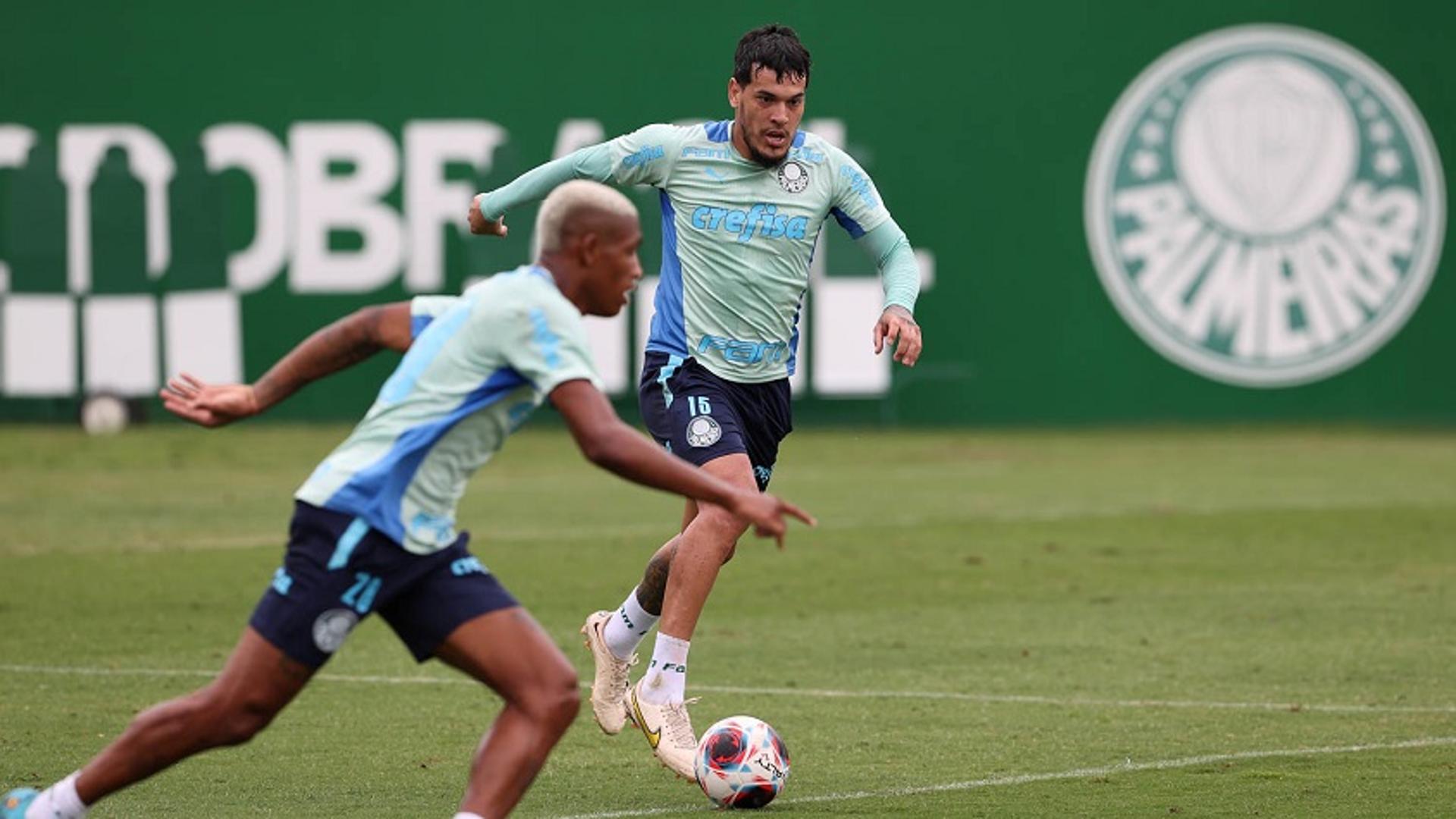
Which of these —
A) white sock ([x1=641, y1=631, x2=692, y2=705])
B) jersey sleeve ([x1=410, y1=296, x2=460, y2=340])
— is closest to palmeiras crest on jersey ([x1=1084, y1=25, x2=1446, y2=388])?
white sock ([x1=641, y1=631, x2=692, y2=705])

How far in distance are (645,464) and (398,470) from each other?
678 millimetres

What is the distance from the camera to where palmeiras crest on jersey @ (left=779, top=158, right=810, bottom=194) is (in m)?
9.40

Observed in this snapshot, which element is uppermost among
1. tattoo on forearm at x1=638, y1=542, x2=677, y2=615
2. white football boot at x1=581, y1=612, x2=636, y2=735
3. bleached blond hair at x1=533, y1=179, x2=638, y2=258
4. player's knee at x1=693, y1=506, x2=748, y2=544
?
bleached blond hair at x1=533, y1=179, x2=638, y2=258

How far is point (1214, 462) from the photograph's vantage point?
2273 cm

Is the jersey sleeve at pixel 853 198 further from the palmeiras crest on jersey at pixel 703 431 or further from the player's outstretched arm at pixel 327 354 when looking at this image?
the player's outstretched arm at pixel 327 354

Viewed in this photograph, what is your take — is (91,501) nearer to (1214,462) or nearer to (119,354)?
(119,354)

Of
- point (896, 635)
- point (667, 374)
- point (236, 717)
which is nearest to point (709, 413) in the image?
point (667, 374)

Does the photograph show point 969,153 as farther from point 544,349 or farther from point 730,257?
point 544,349

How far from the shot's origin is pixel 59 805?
6426 mm

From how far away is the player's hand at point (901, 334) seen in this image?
28.5 ft

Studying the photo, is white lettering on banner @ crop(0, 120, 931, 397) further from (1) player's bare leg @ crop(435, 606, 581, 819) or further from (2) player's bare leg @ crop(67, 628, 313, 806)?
(2) player's bare leg @ crop(67, 628, 313, 806)

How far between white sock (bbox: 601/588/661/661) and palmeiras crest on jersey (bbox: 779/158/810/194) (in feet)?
5.58

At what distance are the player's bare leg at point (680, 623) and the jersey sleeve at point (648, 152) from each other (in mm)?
1307

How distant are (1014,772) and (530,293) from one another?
3188 millimetres
